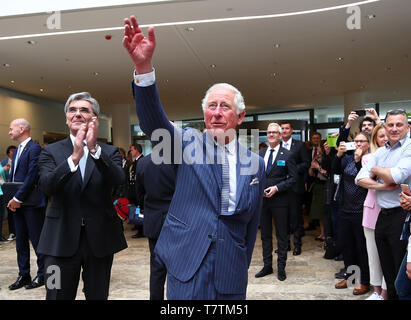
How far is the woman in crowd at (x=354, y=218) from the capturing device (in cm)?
352

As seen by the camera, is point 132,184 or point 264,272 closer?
point 264,272

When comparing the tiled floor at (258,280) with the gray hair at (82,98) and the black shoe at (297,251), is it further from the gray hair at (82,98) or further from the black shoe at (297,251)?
the gray hair at (82,98)

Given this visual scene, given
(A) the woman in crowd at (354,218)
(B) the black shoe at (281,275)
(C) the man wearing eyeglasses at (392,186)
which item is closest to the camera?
(C) the man wearing eyeglasses at (392,186)

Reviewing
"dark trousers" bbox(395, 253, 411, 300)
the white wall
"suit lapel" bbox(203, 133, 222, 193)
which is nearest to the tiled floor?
"dark trousers" bbox(395, 253, 411, 300)

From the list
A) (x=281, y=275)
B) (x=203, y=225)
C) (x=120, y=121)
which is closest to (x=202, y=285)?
(x=203, y=225)

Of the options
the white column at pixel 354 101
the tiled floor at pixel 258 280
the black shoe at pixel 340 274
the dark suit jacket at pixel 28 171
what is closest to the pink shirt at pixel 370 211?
the tiled floor at pixel 258 280

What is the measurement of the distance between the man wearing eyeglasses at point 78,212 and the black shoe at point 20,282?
2052mm

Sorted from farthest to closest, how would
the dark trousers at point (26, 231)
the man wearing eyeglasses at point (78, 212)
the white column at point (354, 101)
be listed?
the white column at point (354, 101)
the dark trousers at point (26, 231)
the man wearing eyeglasses at point (78, 212)

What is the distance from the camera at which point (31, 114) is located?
12859mm

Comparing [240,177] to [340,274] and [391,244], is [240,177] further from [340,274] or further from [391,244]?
[340,274]

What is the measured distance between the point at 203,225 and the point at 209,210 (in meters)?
0.06

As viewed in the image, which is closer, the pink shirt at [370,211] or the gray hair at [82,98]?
the gray hair at [82,98]
